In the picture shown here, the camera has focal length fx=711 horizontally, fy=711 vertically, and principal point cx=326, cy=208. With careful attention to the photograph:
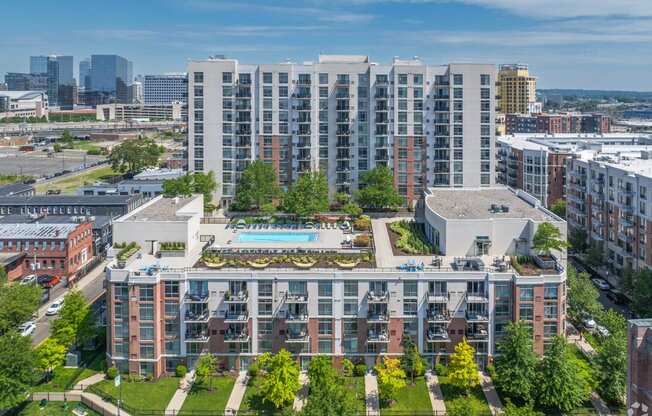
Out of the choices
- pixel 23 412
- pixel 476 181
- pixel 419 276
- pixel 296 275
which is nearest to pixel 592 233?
pixel 476 181

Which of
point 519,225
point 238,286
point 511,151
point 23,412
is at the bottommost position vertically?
point 23,412

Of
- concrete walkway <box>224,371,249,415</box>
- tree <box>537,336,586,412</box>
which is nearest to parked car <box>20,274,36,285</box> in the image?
concrete walkway <box>224,371,249,415</box>

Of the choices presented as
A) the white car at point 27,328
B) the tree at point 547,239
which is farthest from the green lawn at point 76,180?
the tree at point 547,239

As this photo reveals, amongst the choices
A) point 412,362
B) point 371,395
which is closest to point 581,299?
point 412,362

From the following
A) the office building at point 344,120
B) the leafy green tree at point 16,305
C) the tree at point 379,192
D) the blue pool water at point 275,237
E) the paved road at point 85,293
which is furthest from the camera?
the office building at point 344,120

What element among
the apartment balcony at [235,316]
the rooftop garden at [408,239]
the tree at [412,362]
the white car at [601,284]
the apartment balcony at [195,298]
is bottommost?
the tree at [412,362]

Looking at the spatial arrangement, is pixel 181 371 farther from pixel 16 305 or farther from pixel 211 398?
pixel 16 305

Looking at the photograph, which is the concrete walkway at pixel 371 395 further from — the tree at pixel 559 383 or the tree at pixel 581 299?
the tree at pixel 581 299

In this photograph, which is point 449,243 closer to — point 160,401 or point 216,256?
point 216,256
